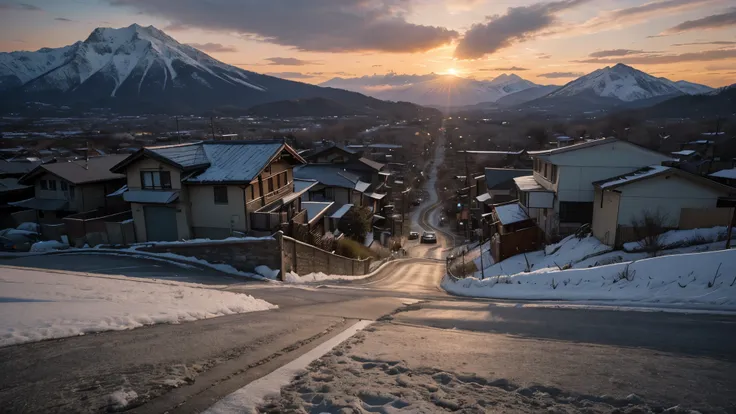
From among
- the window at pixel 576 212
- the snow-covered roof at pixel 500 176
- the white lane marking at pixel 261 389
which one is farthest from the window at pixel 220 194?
the snow-covered roof at pixel 500 176

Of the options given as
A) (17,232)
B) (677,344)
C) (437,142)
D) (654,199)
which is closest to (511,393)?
(677,344)

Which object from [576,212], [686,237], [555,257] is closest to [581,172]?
[576,212]

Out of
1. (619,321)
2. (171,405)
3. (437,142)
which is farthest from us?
(437,142)

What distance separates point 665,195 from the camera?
19031 millimetres

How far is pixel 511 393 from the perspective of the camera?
4.25 meters

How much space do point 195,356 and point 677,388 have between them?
17.2 feet

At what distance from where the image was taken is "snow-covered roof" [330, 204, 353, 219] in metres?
30.3

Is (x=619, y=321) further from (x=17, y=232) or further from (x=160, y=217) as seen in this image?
(x=17, y=232)

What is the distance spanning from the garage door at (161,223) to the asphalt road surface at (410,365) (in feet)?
47.8

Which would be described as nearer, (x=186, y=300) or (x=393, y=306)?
(x=186, y=300)

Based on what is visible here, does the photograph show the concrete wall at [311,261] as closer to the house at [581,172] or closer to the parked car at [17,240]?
the house at [581,172]

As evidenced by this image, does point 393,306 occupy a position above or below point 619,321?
below

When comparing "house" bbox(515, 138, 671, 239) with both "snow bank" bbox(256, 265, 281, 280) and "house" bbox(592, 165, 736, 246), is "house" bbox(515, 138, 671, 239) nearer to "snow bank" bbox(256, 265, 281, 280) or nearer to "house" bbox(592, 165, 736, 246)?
"house" bbox(592, 165, 736, 246)

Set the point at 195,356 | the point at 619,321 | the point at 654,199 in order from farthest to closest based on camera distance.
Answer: the point at 654,199
the point at 619,321
the point at 195,356
